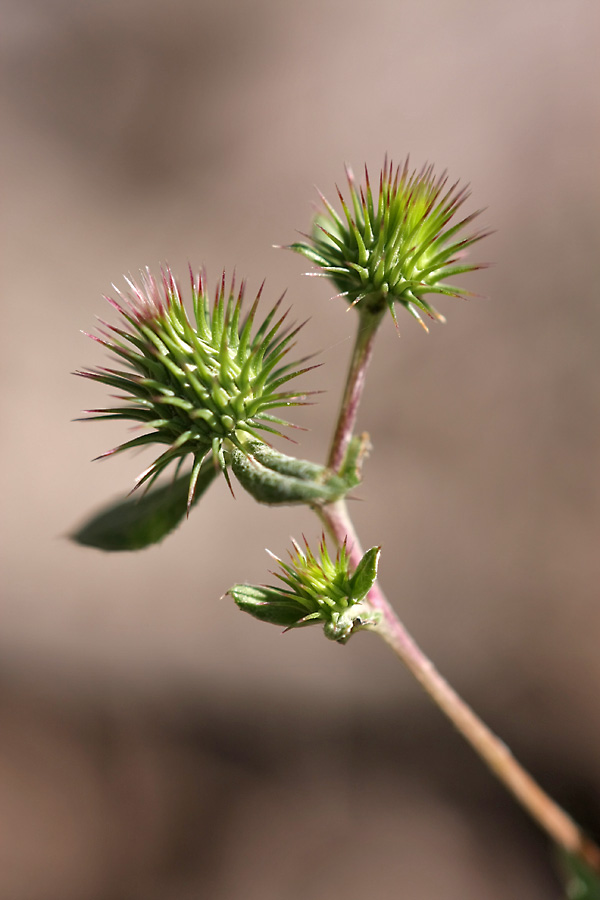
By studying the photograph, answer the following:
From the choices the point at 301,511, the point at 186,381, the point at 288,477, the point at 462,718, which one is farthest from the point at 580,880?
the point at 301,511

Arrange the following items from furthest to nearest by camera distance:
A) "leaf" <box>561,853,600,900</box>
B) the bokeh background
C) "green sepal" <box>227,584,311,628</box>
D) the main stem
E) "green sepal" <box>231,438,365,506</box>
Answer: the bokeh background
"leaf" <box>561,853,600,900</box>
the main stem
"green sepal" <box>227,584,311,628</box>
"green sepal" <box>231,438,365,506</box>

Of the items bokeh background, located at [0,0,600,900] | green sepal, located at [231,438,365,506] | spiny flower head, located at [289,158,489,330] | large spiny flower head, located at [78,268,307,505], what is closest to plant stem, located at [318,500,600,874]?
green sepal, located at [231,438,365,506]

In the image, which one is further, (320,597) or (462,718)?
(462,718)

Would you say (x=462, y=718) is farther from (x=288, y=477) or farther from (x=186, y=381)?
(x=186, y=381)

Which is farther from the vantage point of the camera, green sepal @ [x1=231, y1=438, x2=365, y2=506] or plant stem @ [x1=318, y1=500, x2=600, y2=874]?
plant stem @ [x1=318, y1=500, x2=600, y2=874]

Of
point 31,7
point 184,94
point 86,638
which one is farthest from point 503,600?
point 31,7

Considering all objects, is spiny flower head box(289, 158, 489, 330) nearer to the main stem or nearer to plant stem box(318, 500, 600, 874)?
the main stem

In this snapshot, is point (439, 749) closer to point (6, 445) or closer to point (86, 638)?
point (86, 638)
